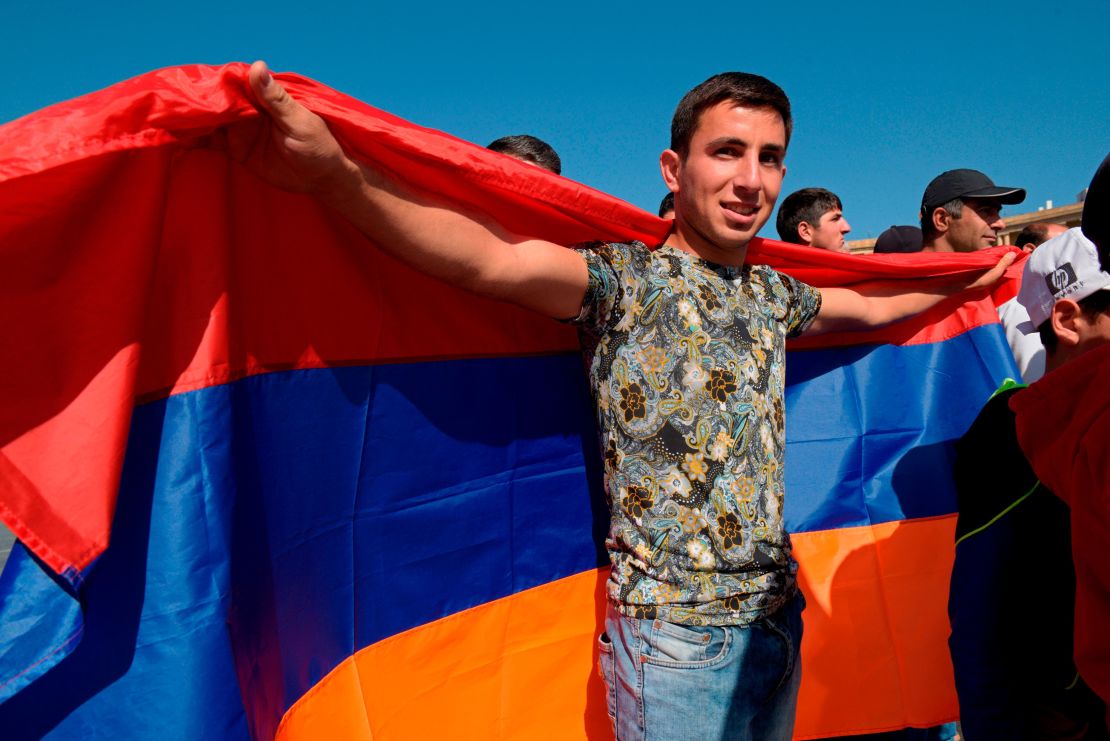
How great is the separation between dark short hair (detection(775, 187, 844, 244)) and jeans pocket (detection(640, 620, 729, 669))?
3.06 m

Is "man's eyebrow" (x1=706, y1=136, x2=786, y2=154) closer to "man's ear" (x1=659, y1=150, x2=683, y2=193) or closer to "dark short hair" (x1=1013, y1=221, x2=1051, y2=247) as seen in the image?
"man's ear" (x1=659, y1=150, x2=683, y2=193)

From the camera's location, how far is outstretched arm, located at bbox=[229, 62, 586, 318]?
1.33 metres

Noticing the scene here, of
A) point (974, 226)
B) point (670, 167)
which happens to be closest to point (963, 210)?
point (974, 226)

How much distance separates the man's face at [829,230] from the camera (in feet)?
14.1

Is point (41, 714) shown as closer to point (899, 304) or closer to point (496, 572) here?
point (496, 572)

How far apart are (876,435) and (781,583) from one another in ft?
3.44

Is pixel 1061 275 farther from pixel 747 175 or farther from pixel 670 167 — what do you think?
pixel 670 167

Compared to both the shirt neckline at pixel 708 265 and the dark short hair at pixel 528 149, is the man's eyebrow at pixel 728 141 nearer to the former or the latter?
the shirt neckline at pixel 708 265

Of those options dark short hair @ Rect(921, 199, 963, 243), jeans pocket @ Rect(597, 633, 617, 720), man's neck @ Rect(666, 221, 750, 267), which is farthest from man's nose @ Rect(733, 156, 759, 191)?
dark short hair @ Rect(921, 199, 963, 243)

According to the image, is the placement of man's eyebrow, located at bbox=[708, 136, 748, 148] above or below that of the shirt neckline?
above

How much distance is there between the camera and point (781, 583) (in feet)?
6.07

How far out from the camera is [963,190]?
387 centimetres

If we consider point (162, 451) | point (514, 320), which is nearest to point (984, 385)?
point (514, 320)

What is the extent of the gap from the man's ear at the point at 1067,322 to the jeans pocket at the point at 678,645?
1.01 m
